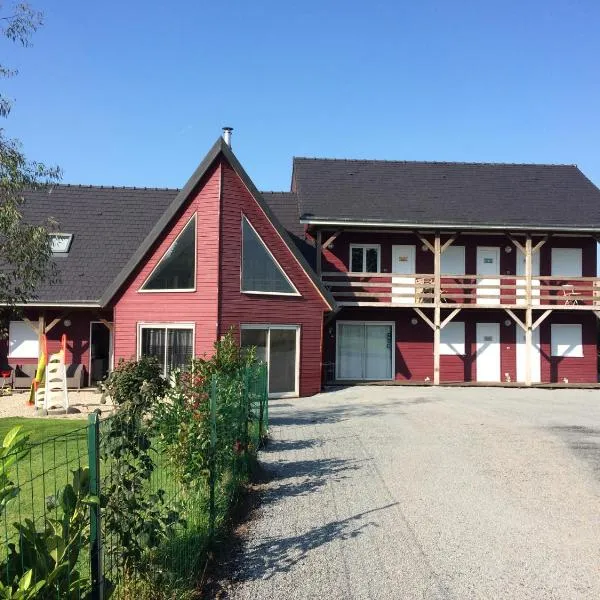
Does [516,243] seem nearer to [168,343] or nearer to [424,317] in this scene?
[424,317]

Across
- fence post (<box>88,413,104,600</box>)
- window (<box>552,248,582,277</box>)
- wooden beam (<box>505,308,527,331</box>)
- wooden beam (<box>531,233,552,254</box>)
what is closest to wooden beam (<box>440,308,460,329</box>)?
wooden beam (<box>505,308,527,331</box>)

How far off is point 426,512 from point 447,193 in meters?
17.4

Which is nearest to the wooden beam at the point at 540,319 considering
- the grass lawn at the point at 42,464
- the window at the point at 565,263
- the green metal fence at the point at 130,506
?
the window at the point at 565,263

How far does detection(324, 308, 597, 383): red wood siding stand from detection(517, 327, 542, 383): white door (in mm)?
151

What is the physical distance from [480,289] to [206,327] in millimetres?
10752

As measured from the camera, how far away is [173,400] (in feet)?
19.9

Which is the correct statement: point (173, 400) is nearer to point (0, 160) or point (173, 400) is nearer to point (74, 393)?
point (0, 160)

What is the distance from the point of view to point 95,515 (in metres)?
3.07

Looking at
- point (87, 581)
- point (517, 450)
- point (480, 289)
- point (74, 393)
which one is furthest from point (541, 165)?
point (87, 581)

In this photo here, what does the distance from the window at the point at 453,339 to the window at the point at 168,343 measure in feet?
32.3

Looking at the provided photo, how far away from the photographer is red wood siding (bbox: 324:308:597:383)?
21281 millimetres

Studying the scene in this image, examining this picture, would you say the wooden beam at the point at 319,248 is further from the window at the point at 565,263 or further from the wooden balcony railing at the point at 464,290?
the window at the point at 565,263

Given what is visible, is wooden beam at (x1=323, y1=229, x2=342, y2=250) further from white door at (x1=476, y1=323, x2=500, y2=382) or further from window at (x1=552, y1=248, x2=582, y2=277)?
window at (x1=552, y1=248, x2=582, y2=277)

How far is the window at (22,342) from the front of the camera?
18.8m
